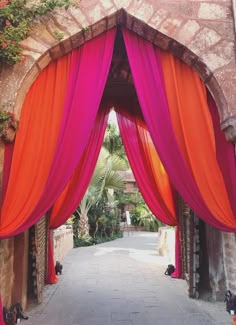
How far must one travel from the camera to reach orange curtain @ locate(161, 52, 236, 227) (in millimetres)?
2596

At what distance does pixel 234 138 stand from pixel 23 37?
1.90 meters

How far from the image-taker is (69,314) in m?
3.62

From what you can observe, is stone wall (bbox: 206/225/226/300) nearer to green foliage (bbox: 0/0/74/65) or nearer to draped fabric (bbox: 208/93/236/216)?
draped fabric (bbox: 208/93/236/216)

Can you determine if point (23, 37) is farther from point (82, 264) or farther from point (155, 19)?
point (82, 264)

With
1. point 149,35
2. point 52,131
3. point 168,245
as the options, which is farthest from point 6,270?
point 168,245

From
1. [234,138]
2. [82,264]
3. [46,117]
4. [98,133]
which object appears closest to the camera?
[234,138]

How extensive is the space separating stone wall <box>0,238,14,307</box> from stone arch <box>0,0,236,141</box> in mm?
1332

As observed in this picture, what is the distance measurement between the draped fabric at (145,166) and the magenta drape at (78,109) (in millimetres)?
1384

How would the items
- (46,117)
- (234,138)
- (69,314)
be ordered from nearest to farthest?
(234,138)
(46,117)
(69,314)

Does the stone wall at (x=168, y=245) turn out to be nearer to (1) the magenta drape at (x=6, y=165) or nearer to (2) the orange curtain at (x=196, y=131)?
(2) the orange curtain at (x=196, y=131)

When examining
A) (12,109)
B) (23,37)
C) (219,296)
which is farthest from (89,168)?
(219,296)

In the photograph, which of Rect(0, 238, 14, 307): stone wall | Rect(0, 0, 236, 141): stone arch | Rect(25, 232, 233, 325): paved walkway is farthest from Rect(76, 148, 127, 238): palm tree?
Rect(0, 0, 236, 141): stone arch

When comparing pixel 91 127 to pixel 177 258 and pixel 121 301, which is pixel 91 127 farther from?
pixel 177 258

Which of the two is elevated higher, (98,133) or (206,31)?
(206,31)
